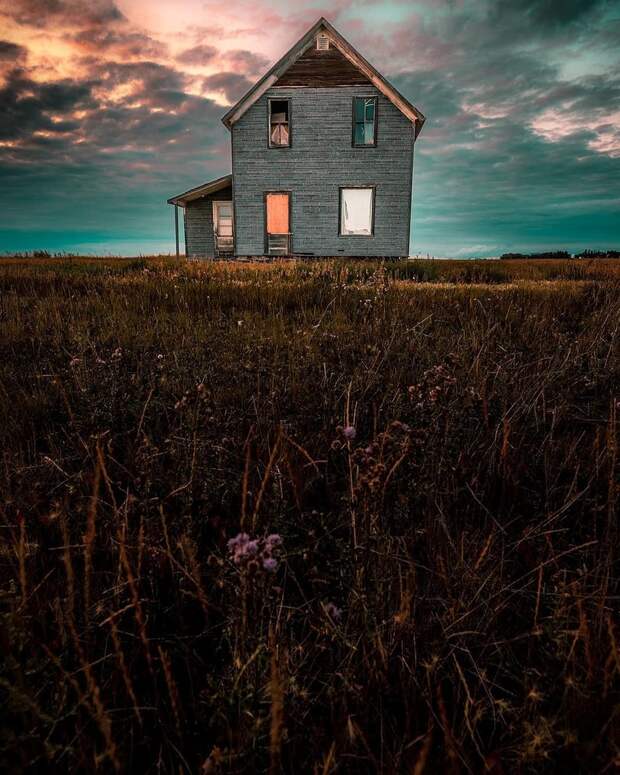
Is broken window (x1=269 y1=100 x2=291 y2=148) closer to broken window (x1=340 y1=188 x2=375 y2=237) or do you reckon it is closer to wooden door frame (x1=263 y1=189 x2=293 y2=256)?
wooden door frame (x1=263 y1=189 x2=293 y2=256)

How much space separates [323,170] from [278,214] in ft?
8.71

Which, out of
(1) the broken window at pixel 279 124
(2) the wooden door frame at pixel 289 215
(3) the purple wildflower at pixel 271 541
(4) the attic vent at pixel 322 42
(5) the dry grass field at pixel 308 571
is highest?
(4) the attic vent at pixel 322 42

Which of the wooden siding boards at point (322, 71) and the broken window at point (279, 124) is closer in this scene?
the wooden siding boards at point (322, 71)

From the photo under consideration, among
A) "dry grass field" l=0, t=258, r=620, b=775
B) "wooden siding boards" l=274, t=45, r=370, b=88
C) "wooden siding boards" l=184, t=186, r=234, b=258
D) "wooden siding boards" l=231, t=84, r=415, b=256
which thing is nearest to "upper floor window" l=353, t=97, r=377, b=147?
"wooden siding boards" l=231, t=84, r=415, b=256

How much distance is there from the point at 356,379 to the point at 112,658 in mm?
2076

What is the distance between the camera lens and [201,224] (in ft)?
85.6

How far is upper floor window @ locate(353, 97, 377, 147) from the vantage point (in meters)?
19.5

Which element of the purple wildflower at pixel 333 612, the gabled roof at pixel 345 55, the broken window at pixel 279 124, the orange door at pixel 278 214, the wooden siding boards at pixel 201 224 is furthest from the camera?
the wooden siding boards at pixel 201 224

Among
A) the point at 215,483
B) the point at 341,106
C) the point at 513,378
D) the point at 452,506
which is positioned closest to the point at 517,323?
the point at 513,378

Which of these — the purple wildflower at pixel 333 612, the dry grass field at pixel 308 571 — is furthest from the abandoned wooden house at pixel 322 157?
the purple wildflower at pixel 333 612

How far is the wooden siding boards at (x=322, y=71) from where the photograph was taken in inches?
755

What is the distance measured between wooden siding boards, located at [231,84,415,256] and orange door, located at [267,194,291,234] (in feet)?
1.26

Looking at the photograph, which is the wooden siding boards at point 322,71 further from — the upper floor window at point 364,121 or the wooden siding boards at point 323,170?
the upper floor window at point 364,121

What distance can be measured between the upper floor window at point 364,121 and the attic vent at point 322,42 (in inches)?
88.9
